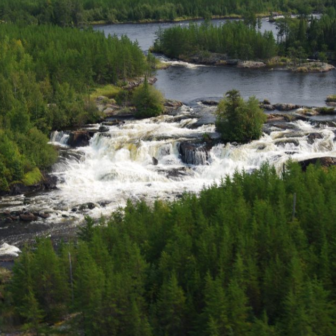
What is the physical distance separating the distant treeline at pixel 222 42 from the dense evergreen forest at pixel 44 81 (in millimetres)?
22160

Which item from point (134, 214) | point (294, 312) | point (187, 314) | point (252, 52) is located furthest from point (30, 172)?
point (252, 52)

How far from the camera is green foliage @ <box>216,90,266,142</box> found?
7831 centimetres

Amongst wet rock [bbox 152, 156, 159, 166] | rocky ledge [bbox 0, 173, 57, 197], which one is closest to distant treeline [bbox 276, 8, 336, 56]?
wet rock [bbox 152, 156, 159, 166]

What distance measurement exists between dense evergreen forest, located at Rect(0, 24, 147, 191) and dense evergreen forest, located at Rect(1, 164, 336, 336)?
83.2ft

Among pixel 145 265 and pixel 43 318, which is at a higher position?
pixel 145 265

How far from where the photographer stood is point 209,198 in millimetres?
50844

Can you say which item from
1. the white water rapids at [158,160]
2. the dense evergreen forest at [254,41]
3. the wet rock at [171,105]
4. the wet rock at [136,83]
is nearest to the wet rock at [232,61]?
the dense evergreen forest at [254,41]

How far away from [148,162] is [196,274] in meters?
38.3

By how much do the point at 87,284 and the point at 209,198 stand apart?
1611cm

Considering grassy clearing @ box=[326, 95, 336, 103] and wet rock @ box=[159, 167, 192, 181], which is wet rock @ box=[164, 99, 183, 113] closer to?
wet rock @ box=[159, 167, 192, 181]

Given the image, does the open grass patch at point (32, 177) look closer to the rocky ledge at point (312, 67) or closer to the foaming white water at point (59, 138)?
the foaming white water at point (59, 138)

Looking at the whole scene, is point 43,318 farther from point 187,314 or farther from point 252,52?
point 252,52

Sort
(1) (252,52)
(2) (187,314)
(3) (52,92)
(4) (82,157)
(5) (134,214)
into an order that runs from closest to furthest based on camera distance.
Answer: (2) (187,314) < (5) (134,214) < (4) (82,157) < (3) (52,92) < (1) (252,52)

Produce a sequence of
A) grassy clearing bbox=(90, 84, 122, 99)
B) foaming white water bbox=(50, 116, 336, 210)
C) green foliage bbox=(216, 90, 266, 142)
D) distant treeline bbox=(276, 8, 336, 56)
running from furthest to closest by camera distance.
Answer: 1. distant treeline bbox=(276, 8, 336, 56)
2. grassy clearing bbox=(90, 84, 122, 99)
3. green foliage bbox=(216, 90, 266, 142)
4. foaming white water bbox=(50, 116, 336, 210)
